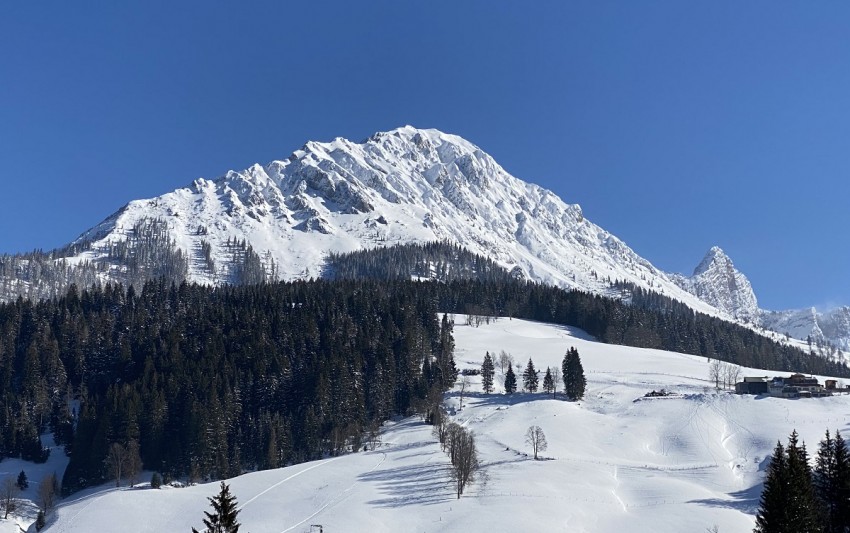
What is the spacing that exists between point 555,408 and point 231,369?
60833mm

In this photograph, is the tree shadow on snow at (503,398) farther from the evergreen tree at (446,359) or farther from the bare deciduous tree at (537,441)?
the bare deciduous tree at (537,441)

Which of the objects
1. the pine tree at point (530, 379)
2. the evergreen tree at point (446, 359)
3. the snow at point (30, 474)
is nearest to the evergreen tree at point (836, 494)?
the snow at point (30, 474)

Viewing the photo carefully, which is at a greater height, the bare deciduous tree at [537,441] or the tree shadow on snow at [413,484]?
the bare deciduous tree at [537,441]

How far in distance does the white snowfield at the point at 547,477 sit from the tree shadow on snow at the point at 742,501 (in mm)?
121

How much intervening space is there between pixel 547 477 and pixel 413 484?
1706 centimetres

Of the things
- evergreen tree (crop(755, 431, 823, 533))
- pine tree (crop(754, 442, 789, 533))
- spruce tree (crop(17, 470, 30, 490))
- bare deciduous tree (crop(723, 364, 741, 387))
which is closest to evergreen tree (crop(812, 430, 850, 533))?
evergreen tree (crop(755, 431, 823, 533))

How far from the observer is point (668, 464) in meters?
106

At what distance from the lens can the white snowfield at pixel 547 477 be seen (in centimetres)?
8112

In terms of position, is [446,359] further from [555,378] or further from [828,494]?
[828,494]

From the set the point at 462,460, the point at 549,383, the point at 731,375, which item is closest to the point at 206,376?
the point at 462,460

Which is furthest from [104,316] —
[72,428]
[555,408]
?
[555,408]

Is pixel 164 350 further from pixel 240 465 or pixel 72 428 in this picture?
pixel 240 465

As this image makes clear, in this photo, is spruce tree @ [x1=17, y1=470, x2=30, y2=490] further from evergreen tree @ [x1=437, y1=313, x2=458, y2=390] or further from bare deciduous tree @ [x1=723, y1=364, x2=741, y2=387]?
bare deciduous tree @ [x1=723, y1=364, x2=741, y2=387]

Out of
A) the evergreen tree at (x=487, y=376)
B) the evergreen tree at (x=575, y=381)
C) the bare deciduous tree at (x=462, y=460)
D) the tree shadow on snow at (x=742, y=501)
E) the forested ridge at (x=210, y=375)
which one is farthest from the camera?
the evergreen tree at (x=487, y=376)
